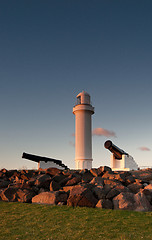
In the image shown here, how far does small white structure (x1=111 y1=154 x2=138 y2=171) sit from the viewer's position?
83.3ft

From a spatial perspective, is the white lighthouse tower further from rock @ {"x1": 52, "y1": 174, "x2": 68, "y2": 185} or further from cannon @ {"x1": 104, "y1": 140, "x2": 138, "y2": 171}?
rock @ {"x1": 52, "y1": 174, "x2": 68, "y2": 185}

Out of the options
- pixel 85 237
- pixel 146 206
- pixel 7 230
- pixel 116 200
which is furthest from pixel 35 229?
pixel 146 206

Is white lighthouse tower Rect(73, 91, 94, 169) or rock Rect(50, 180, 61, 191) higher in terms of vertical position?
white lighthouse tower Rect(73, 91, 94, 169)

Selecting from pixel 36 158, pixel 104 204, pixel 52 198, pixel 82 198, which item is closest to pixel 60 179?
pixel 52 198

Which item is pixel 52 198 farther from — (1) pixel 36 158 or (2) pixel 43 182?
(1) pixel 36 158

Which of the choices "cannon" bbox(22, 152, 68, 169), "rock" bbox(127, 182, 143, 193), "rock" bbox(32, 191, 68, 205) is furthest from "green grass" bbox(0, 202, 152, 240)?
"cannon" bbox(22, 152, 68, 169)

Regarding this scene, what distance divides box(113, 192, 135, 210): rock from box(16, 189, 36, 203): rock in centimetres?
312

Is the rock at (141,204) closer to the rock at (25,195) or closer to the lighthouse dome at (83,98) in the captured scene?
the rock at (25,195)

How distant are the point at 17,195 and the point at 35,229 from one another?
3.74 meters

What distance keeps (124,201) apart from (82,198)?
4.15ft

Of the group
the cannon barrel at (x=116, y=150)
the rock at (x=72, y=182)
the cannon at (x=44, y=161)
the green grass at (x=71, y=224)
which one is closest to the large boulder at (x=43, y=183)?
the rock at (x=72, y=182)

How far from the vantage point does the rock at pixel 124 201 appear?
→ 7012 millimetres

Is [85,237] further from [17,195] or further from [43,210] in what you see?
[17,195]

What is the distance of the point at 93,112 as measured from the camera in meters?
28.1
